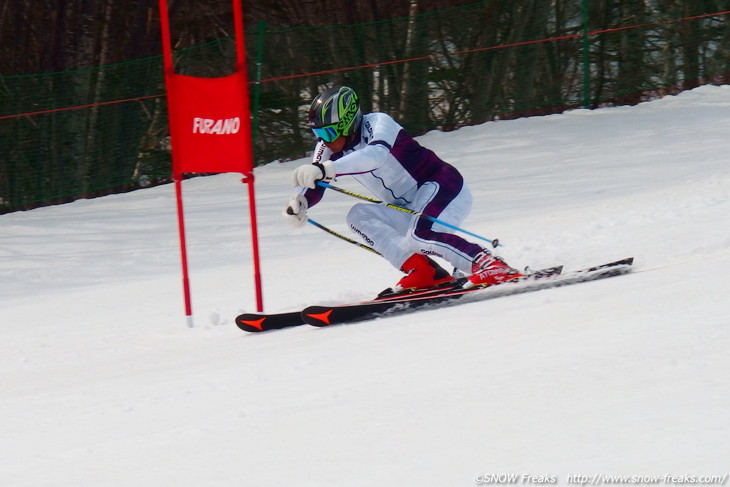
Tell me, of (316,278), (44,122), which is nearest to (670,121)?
(316,278)

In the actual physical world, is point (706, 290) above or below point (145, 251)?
above

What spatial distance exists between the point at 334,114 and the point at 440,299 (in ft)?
4.14

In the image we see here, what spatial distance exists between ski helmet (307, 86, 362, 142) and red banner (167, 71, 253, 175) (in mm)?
650

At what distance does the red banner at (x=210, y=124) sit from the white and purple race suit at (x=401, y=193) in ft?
1.75

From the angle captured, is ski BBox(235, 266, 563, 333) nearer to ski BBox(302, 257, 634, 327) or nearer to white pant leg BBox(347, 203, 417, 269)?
ski BBox(302, 257, 634, 327)

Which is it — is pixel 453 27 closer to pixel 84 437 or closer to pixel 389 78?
pixel 389 78

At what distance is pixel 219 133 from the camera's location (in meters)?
6.43

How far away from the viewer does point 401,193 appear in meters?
6.23

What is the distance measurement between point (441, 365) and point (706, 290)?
150cm

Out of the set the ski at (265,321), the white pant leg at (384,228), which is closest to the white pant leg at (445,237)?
the white pant leg at (384,228)

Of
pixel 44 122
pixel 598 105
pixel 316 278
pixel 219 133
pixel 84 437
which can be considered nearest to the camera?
pixel 84 437

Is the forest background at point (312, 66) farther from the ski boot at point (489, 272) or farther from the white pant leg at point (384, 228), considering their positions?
the ski boot at point (489, 272)

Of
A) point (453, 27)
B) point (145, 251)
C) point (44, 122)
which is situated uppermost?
point (453, 27)

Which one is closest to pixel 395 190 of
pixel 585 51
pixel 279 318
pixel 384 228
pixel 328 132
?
pixel 384 228
